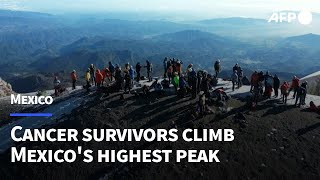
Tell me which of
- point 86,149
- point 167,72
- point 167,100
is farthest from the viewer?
point 167,72

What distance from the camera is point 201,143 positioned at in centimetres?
3369

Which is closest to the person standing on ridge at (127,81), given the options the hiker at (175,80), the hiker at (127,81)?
the hiker at (127,81)

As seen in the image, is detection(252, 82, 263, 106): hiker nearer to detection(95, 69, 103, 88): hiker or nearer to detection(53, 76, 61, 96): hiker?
detection(95, 69, 103, 88): hiker

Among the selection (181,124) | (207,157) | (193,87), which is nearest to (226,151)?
(207,157)

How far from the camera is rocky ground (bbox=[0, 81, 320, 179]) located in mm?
30734

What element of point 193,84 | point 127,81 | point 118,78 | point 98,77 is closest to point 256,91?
point 193,84

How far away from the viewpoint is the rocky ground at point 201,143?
30734mm

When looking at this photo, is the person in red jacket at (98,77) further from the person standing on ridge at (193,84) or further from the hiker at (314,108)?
the hiker at (314,108)

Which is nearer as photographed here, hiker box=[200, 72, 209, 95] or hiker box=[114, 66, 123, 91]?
hiker box=[200, 72, 209, 95]

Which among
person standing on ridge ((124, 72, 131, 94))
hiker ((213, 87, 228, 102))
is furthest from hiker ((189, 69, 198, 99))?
person standing on ridge ((124, 72, 131, 94))

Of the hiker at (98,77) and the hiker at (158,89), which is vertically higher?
the hiker at (98,77)

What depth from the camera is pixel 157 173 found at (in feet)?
100

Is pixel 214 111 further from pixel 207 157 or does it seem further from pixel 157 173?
pixel 157 173

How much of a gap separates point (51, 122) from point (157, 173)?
13.2 m
